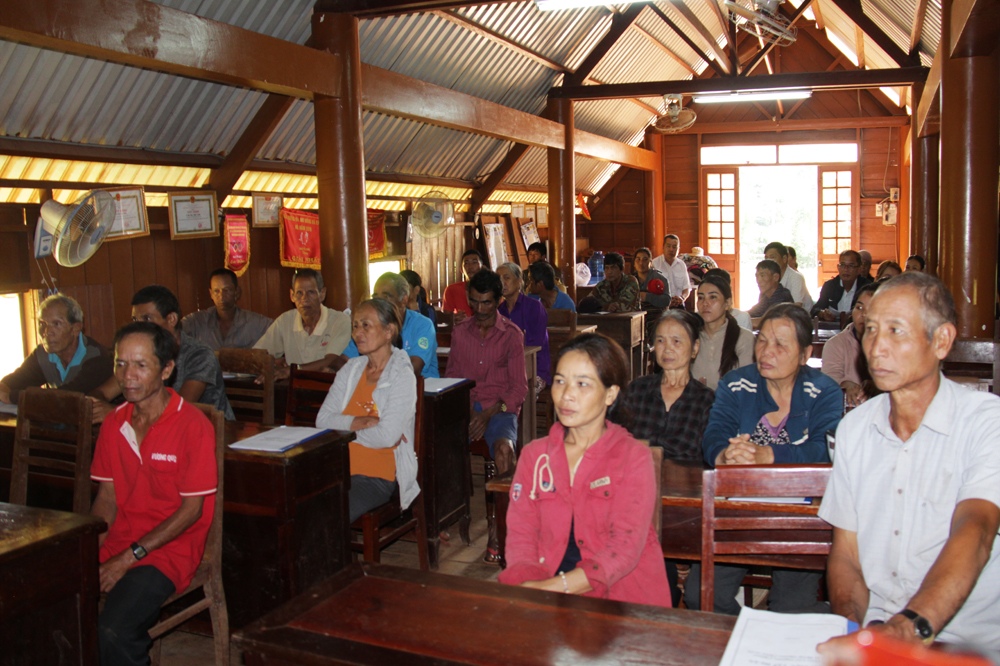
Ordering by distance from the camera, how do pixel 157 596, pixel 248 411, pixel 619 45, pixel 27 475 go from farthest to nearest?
pixel 619 45 → pixel 248 411 → pixel 27 475 → pixel 157 596

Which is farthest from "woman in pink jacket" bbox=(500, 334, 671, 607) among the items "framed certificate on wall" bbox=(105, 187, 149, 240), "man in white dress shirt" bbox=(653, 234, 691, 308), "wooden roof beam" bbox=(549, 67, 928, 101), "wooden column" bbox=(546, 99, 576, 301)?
"man in white dress shirt" bbox=(653, 234, 691, 308)

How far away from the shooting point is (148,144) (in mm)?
5688

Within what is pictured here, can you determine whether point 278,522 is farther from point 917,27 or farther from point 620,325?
point 917,27

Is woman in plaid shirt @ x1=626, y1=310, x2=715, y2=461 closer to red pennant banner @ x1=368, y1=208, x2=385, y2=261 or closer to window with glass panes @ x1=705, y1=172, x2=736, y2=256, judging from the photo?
red pennant banner @ x1=368, y1=208, x2=385, y2=261

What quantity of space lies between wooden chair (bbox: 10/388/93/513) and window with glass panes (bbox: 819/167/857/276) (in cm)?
1360

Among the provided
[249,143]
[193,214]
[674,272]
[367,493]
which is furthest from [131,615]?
[674,272]

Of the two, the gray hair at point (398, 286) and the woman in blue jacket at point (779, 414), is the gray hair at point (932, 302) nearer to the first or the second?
the woman in blue jacket at point (779, 414)

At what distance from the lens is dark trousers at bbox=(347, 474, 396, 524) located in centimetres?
Result: 325

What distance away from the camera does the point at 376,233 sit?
28.0 feet

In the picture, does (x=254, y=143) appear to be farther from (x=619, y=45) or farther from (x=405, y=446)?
(x=619, y=45)

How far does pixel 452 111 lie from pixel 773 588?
559cm

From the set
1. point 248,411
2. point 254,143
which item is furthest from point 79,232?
point 254,143

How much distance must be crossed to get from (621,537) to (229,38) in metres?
3.93

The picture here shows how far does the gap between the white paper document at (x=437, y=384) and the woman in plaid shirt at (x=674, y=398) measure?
1093 millimetres
